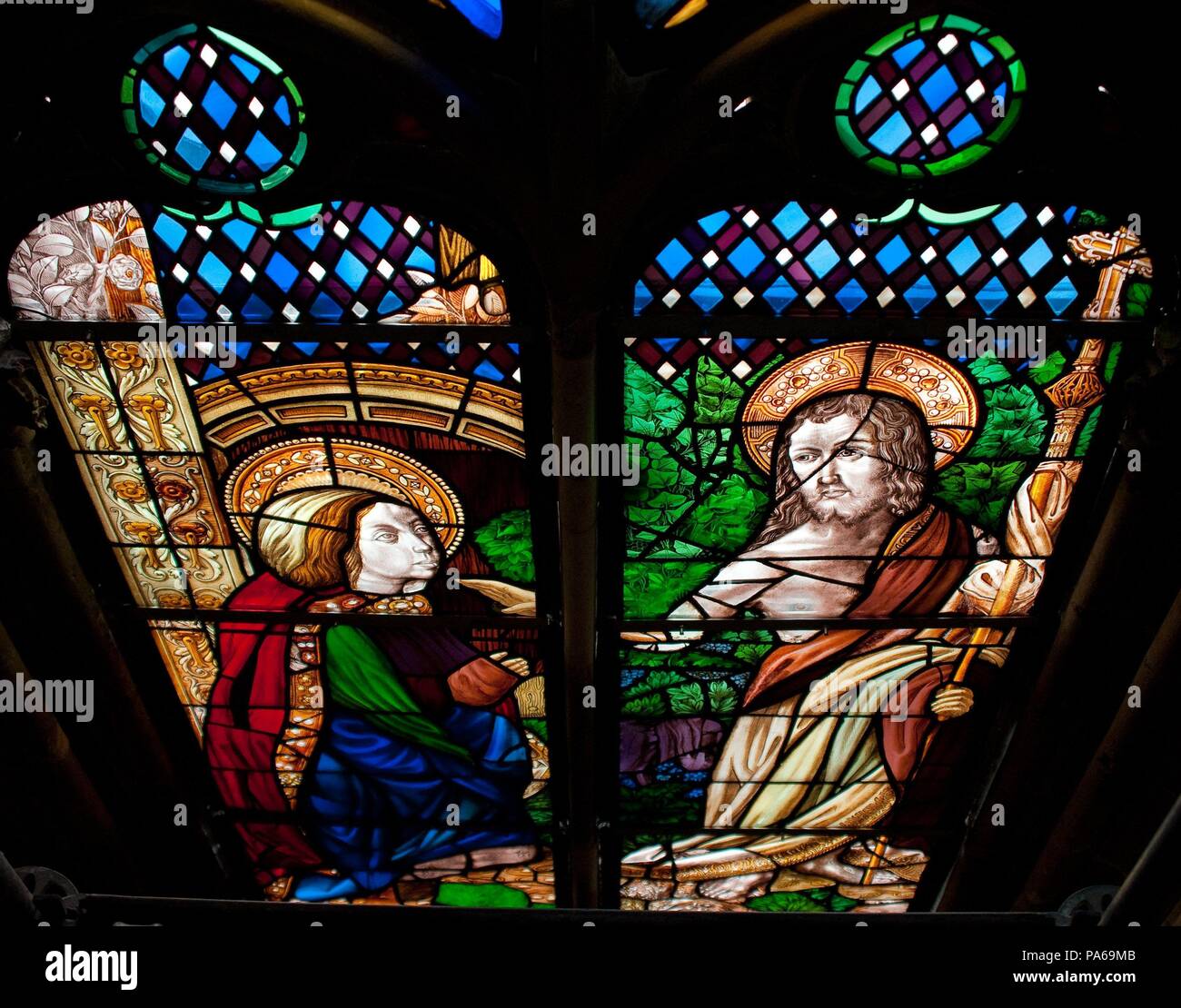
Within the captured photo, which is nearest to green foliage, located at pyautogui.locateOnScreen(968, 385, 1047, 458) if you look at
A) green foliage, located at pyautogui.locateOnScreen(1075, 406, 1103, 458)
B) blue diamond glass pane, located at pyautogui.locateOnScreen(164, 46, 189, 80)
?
green foliage, located at pyautogui.locateOnScreen(1075, 406, 1103, 458)

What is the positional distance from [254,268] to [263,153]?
70 centimetres

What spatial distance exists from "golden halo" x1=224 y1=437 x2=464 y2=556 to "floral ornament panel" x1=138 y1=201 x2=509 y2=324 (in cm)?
88

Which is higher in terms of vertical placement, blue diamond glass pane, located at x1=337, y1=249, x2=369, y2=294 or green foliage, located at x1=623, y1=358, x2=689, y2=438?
blue diamond glass pane, located at x1=337, y1=249, x2=369, y2=294

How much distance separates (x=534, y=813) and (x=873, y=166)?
5254mm

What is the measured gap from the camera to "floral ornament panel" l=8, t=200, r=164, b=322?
5918 millimetres

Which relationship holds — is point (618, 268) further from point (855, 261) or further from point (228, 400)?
point (228, 400)

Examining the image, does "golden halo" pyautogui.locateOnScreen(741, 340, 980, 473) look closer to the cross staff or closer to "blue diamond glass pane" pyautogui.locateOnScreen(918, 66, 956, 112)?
the cross staff

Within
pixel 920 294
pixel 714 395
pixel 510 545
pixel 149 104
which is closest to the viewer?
pixel 149 104

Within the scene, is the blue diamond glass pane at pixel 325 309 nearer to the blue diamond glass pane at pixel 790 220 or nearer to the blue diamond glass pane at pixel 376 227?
the blue diamond glass pane at pixel 376 227

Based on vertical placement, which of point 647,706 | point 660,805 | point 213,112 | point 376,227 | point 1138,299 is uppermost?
point 213,112

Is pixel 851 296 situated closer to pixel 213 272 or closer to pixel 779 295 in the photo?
pixel 779 295

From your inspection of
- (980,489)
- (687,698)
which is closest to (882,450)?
(980,489)

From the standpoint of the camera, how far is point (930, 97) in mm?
5316
